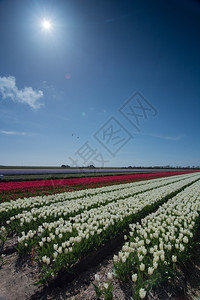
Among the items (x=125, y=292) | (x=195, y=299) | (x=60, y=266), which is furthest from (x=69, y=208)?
(x=195, y=299)

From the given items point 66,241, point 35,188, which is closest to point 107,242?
point 66,241

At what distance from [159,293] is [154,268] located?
0.43 metres

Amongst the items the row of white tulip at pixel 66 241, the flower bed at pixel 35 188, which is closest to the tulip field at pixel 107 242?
the row of white tulip at pixel 66 241

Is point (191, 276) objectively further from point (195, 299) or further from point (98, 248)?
point (98, 248)

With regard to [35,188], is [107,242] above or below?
below

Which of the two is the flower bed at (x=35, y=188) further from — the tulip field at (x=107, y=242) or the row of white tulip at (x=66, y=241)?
the row of white tulip at (x=66, y=241)

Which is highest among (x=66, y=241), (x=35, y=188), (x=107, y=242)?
(x=35, y=188)

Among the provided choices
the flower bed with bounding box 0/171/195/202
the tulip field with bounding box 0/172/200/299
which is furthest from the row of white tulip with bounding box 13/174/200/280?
the flower bed with bounding box 0/171/195/202

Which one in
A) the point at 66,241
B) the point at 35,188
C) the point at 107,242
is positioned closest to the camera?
the point at 66,241

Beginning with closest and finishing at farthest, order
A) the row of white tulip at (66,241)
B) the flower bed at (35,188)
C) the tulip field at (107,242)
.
A: the tulip field at (107,242) < the row of white tulip at (66,241) < the flower bed at (35,188)

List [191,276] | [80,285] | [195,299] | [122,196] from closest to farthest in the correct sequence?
1. [195,299]
2. [80,285]
3. [191,276]
4. [122,196]

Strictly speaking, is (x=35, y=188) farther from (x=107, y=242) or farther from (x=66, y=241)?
(x=66, y=241)

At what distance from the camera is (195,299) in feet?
8.90

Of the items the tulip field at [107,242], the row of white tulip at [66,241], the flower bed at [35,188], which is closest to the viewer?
the tulip field at [107,242]
